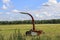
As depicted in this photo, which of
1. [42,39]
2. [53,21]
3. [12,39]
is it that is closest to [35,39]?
[42,39]

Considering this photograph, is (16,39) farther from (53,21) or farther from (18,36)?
(53,21)

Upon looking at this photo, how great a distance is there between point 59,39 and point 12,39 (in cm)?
134

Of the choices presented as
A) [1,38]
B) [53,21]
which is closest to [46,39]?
[1,38]

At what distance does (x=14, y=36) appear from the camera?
636 centimetres

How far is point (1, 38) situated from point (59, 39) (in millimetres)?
1594

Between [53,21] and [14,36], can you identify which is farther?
[53,21]

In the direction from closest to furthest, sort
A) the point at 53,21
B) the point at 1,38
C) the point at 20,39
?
the point at 20,39
the point at 1,38
the point at 53,21

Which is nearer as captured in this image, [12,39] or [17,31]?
[12,39]

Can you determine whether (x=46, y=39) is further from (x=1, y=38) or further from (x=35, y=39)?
(x=1, y=38)

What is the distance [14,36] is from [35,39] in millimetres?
570

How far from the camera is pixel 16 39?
6070 mm

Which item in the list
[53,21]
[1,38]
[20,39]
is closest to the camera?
[20,39]

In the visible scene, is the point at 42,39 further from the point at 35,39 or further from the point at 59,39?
the point at 59,39

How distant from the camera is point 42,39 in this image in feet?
20.6
